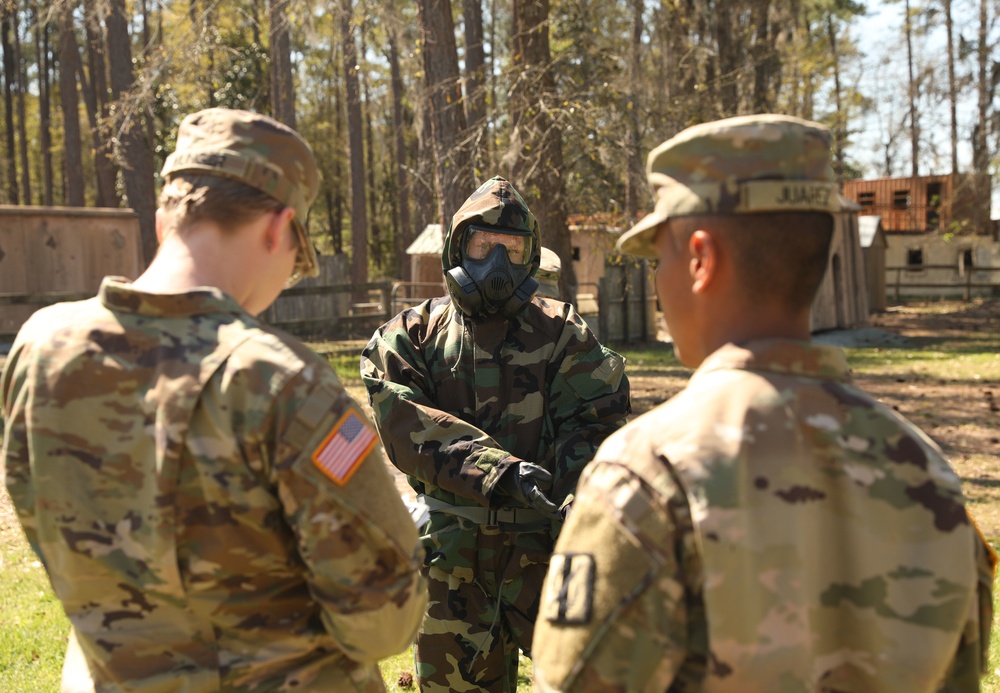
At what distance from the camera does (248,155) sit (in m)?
2.09

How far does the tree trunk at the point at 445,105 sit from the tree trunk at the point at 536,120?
867 millimetres

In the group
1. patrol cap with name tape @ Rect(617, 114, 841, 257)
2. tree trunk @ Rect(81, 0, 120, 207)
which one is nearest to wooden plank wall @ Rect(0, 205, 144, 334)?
tree trunk @ Rect(81, 0, 120, 207)

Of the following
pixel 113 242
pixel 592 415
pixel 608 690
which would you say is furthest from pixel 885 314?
pixel 608 690

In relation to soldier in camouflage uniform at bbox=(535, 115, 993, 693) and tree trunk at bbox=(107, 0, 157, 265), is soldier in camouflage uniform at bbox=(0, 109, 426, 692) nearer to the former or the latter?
soldier in camouflage uniform at bbox=(535, 115, 993, 693)

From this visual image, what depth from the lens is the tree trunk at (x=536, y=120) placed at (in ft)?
39.7

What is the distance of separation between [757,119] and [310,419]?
1.06 meters

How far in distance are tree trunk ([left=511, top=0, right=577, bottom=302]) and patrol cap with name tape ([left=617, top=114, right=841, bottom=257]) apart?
10154mm

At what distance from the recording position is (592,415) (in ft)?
12.4

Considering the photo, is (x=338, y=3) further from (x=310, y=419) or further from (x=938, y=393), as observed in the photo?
(x=310, y=419)

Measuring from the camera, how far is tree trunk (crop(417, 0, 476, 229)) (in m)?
12.9

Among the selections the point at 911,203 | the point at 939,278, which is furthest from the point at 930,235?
the point at 911,203

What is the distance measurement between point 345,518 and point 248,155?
2.60ft

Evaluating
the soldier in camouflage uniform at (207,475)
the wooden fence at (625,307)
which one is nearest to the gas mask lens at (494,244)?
the soldier in camouflage uniform at (207,475)

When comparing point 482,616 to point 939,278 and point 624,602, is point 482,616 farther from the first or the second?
point 939,278
